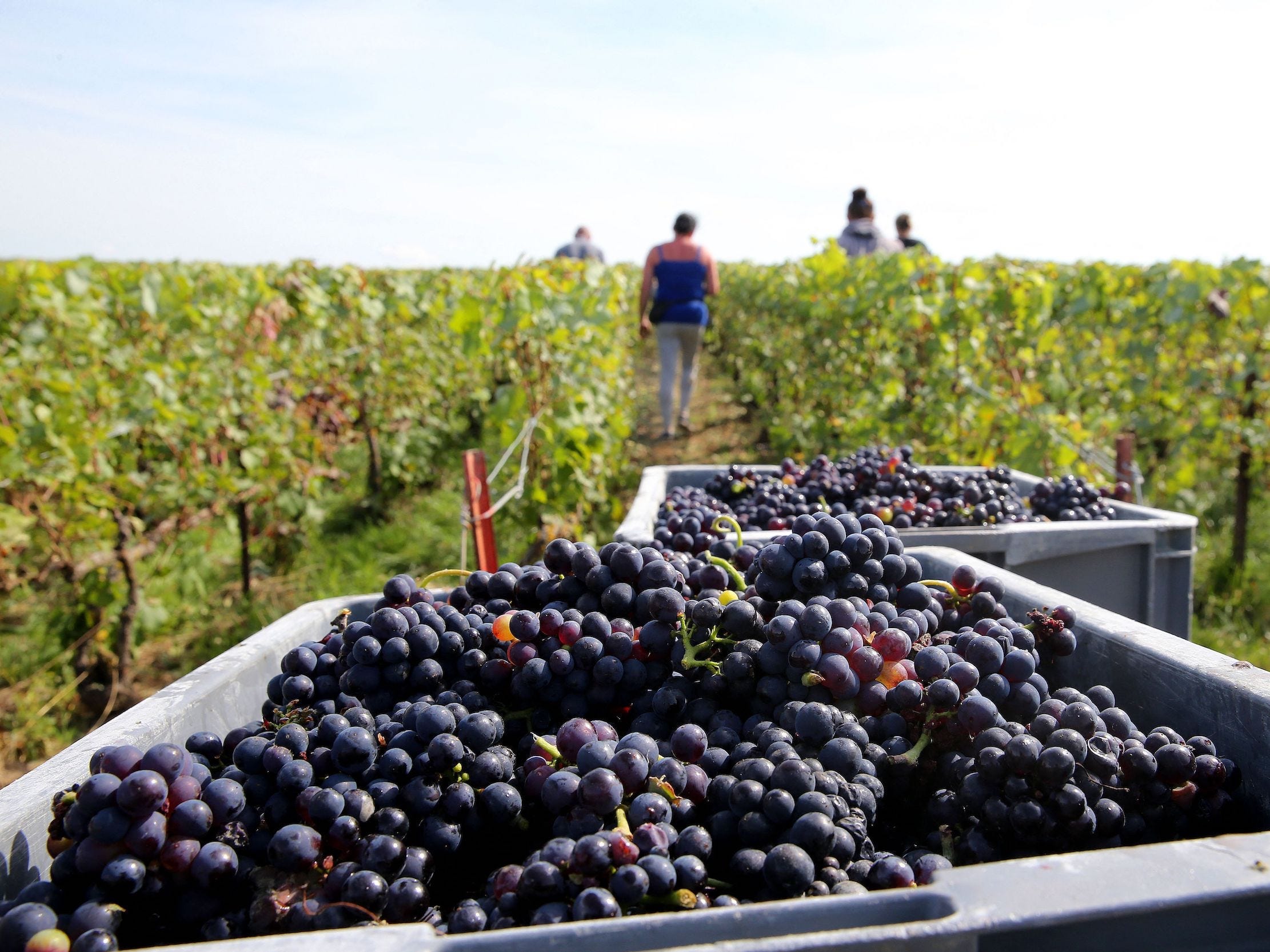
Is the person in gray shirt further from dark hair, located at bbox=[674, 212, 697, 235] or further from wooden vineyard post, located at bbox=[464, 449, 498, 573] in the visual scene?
wooden vineyard post, located at bbox=[464, 449, 498, 573]

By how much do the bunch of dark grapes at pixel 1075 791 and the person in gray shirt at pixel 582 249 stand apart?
9278 mm

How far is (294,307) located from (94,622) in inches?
102

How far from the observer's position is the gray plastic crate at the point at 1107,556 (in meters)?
2.48

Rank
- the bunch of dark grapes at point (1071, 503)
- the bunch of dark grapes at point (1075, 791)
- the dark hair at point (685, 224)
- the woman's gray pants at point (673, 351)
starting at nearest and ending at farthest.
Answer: the bunch of dark grapes at point (1075, 791) → the bunch of dark grapes at point (1071, 503) → the dark hair at point (685, 224) → the woman's gray pants at point (673, 351)

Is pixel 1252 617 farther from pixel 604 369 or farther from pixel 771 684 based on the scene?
pixel 771 684

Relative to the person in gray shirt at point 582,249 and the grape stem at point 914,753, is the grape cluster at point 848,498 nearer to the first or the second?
the grape stem at point 914,753

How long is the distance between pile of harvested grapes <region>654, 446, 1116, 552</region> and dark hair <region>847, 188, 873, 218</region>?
17.3 feet

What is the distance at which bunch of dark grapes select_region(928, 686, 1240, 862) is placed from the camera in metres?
0.99

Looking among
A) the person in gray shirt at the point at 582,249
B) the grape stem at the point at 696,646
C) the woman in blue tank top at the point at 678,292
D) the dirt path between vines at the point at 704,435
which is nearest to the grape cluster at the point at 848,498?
the grape stem at the point at 696,646

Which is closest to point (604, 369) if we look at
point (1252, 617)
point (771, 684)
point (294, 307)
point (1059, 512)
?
point (294, 307)

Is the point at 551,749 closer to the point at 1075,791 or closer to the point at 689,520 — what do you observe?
the point at 1075,791

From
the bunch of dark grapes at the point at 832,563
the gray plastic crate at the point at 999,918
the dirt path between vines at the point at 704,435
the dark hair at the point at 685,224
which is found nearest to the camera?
the gray plastic crate at the point at 999,918

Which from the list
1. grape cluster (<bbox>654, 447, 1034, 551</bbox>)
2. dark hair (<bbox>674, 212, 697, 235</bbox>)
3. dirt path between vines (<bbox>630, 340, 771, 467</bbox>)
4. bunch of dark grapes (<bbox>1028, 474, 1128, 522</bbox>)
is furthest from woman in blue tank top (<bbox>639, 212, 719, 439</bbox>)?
bunch of dark grapes (<bbox>1028, 474, 1128, 522</bbox>)

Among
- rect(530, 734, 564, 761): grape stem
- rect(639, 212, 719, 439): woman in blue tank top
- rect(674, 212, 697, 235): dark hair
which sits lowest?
rect(530, 734, 564, 761): grape stem
